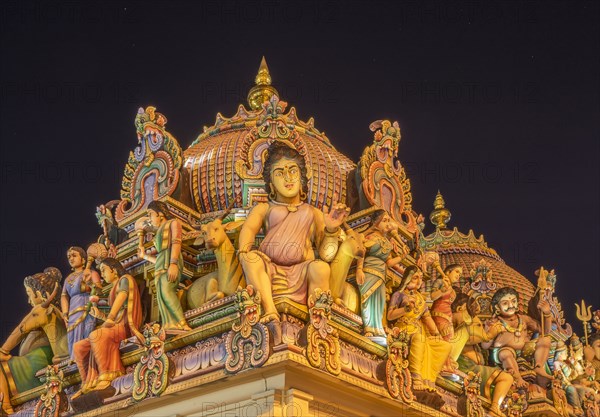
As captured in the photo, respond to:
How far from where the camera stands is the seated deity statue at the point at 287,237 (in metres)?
16.0

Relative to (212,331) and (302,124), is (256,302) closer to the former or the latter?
(212,331)

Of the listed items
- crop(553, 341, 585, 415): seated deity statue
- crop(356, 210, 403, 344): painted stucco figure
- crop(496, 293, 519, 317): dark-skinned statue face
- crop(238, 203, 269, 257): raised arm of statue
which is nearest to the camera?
crop(238, 203, 269, 257): raised arm of statue

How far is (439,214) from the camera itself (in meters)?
34.3

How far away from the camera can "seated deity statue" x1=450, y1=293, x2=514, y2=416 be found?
813 inches

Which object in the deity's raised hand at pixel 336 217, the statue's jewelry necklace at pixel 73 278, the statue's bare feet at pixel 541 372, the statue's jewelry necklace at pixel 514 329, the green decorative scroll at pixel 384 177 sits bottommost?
the statue's bare feet at pixel 541 372

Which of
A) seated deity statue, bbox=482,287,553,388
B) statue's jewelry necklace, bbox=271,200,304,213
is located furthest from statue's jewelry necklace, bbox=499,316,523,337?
statue's jewelry necklace, bbox=271,200,304,213

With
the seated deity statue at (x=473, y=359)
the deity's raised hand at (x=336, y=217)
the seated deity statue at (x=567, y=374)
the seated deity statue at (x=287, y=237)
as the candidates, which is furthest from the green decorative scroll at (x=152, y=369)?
the seated deity statue at (x=567, y=374)

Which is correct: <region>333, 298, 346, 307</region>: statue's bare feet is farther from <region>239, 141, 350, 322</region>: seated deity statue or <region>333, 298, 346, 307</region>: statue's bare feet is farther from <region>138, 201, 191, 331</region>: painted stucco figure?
<region>138, 201, 191, 331</region>: painted stucco figure

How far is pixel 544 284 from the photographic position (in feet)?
81.1

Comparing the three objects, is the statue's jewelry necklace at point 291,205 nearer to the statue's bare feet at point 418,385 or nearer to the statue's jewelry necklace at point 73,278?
the statue's bare feet at point 418,385

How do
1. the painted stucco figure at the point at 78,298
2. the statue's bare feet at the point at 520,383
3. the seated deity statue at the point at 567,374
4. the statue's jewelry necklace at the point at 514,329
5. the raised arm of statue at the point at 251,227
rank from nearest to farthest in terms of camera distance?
the raised arm of statue at the point at 251,227 → the painted stucco figure at the point at 78,298 → the statue's bare feet at the point at 520,383 → the statue's jewelry necklace at the point at 514,329 → the seated deity statue at the point at 567,374

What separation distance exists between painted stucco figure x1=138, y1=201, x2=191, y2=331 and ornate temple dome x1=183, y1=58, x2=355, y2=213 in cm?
246

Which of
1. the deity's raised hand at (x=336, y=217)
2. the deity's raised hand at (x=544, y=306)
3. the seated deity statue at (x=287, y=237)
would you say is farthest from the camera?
the deity's raised hand at (x=544, y=306)

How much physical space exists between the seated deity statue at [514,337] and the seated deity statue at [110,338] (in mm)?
8767
